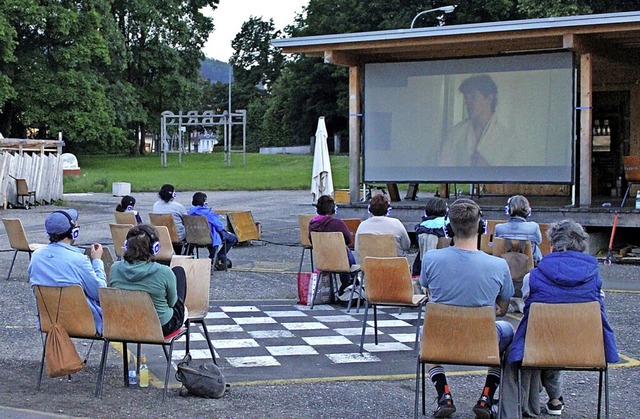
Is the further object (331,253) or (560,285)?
(331,253)

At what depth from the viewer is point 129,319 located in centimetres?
645

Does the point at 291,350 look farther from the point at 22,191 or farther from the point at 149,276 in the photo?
the point at 22,191

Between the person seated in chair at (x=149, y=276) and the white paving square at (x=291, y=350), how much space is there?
5.31 feet

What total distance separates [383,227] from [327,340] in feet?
6.48

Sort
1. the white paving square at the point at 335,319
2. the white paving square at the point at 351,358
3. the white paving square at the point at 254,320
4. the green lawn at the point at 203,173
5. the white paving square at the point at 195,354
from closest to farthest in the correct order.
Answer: the white paving square at the point at 351,358
the white paving square at the point at 195,354
the white paving square at the point at 254,320
the white paving square at the point at 335,319
the green lawn at the point at 203,173

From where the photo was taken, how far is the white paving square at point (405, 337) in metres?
8.70

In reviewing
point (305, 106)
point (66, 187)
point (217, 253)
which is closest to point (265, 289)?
point (217, 253)

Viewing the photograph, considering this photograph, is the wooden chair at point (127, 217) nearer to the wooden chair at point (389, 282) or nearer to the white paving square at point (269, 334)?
the white paving square at point (269, 334)

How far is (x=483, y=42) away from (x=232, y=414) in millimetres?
12496

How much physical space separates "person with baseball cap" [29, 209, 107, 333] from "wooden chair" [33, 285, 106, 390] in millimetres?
205

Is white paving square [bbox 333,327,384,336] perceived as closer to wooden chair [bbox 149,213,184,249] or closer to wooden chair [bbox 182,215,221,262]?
wooden chair [bbox 182,215,221,262]

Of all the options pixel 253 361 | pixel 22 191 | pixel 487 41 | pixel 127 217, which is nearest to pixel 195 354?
pixel 253 361

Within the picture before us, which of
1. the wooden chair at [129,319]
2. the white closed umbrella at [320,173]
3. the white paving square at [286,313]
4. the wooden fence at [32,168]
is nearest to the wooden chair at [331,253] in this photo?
the white paving square at [286,313]

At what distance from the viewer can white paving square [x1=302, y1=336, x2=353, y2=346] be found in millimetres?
8523
